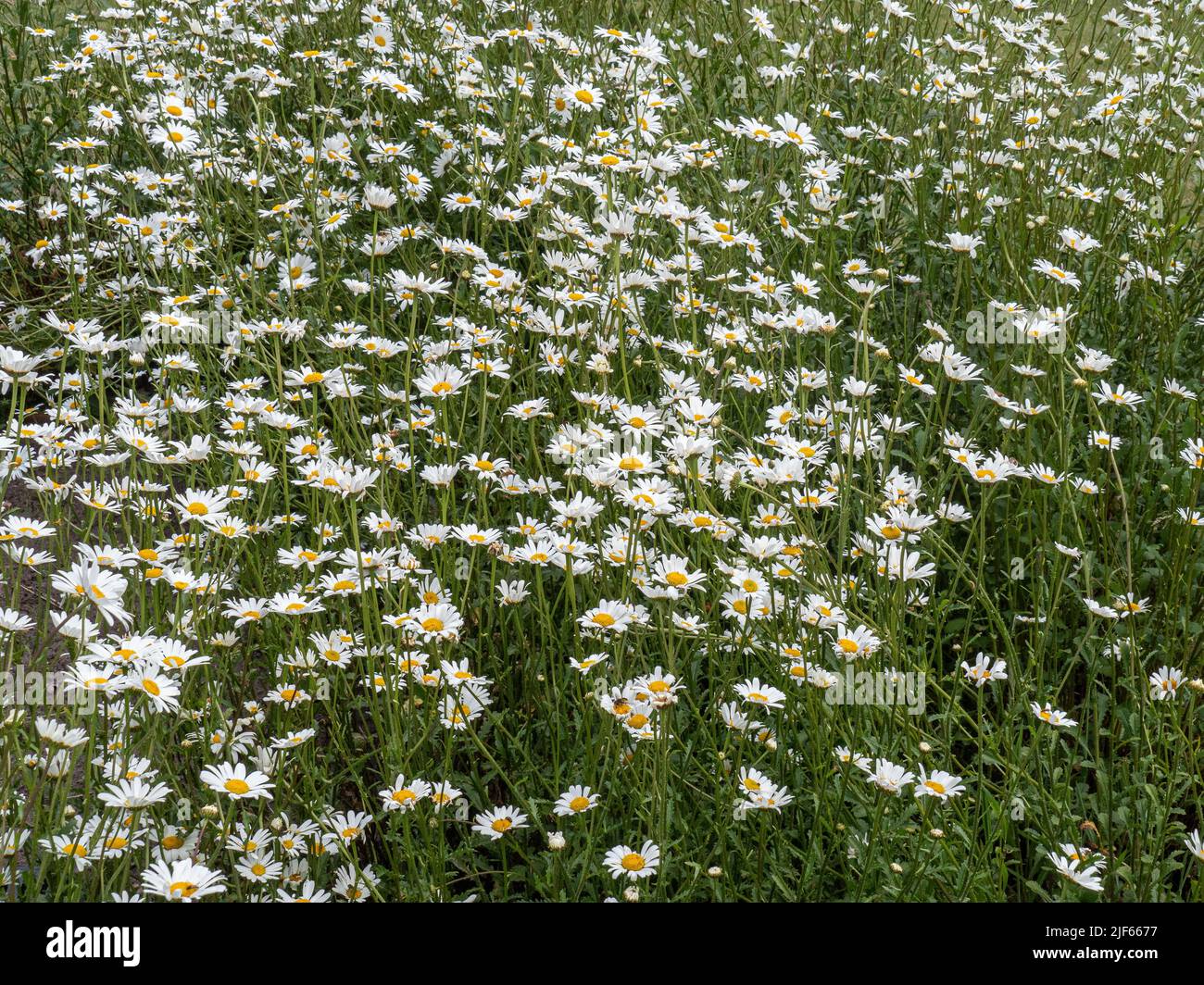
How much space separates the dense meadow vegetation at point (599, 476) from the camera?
207cm

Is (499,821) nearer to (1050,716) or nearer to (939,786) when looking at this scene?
Answer: (939,786)

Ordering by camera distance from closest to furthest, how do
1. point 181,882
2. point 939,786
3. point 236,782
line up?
point 181,882, point 236,782, point 939,786

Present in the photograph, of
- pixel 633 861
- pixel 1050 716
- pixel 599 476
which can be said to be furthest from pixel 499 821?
pixel 1050 716

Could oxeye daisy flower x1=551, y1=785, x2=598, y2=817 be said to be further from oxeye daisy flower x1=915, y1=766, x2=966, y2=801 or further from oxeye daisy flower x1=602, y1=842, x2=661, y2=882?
oxeye daisy flower x1=915, y1=766, x2=966, y2=801

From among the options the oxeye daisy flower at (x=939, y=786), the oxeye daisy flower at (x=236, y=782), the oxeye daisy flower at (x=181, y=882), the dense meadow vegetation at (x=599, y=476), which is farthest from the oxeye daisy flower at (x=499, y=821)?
the oxeye daisy flower at (x=939, y=786)

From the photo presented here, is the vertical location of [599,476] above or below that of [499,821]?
above

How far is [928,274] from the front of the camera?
3.76m

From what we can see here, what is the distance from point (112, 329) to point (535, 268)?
156 cm

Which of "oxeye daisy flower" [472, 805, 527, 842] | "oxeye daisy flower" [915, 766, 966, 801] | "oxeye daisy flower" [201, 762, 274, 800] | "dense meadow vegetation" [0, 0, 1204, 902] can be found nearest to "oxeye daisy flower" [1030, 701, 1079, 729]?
"dense meadow vegetation" [0, 0, 1204, 902]

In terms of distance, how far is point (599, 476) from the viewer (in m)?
2.21

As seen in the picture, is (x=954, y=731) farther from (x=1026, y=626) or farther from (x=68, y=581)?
(x=68, y=581)

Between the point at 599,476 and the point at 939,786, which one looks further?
the point at 599,476

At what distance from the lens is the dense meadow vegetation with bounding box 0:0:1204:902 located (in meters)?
2.07

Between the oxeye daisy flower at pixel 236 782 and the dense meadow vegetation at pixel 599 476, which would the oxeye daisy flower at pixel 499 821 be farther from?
the oxeye daisy flower at pixel 236 782
